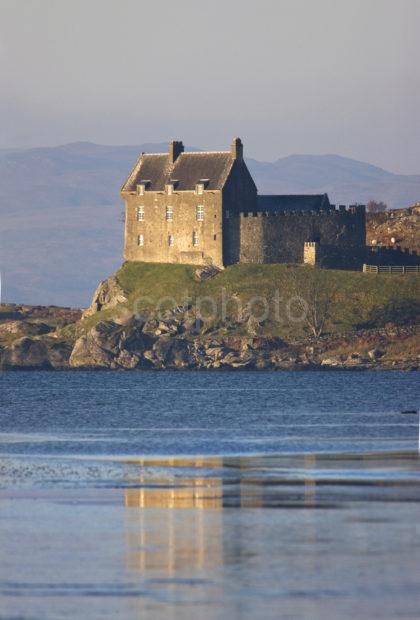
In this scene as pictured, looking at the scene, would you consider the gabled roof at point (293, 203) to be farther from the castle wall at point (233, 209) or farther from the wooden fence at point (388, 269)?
the wooden fence at point (388, 269)

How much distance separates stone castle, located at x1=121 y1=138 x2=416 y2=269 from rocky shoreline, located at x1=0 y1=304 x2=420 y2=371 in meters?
8.47

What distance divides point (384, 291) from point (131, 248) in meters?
26.5

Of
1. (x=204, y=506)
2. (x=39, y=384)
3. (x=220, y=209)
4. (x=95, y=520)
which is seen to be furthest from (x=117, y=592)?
(x=220, y=209)

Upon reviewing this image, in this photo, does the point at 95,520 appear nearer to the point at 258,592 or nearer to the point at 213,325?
the point at 258,592

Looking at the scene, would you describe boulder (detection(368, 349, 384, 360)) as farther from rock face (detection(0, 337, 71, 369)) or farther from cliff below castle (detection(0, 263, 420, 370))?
rock face (detection(0, 337, 71, 369))

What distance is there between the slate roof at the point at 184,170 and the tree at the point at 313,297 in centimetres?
1192

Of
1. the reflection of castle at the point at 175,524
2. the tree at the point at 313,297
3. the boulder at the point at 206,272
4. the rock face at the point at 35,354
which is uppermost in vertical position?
the boulder at the point at 206,272

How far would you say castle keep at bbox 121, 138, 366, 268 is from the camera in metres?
159

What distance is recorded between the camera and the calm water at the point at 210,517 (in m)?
35.9

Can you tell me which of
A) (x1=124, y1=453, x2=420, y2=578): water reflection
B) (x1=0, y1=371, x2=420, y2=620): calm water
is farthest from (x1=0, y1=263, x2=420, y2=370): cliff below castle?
(x1=124, y1=453, x2=420, y2=578): water reflection

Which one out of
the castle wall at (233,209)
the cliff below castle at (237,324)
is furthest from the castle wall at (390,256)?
the castle wall at (233,209)

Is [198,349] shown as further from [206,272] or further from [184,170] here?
[184,170]

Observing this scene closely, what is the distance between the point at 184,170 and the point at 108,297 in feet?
46.9

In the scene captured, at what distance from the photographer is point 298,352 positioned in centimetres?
14775
